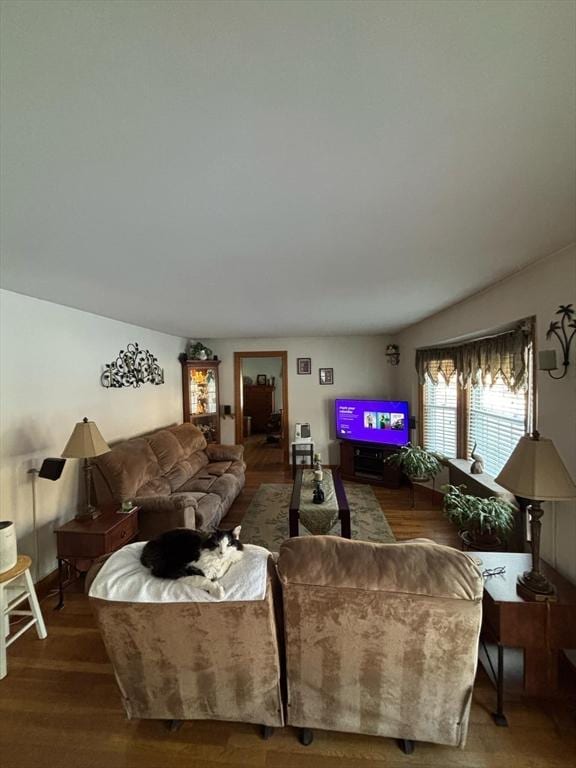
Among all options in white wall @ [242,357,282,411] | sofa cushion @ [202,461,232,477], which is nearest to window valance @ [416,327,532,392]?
sofa cushion @ [202,461,232,477]

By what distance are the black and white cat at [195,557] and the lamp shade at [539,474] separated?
1.44 m

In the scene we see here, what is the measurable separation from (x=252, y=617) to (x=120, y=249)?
191cm

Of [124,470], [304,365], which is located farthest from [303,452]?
[124,470]

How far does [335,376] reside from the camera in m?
5.70

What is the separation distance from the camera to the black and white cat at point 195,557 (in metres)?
1.34

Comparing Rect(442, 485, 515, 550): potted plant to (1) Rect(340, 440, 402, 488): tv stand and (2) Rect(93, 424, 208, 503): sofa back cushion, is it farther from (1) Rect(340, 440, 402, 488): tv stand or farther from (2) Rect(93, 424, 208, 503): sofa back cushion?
(2) Rect(93, 424, 208, 503): sofa back cushion

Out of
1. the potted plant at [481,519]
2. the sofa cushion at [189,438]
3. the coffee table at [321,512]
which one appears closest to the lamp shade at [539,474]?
the potted plant at [481,519]

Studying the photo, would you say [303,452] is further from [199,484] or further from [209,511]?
[209,511]

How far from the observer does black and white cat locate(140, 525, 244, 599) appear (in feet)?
4.41

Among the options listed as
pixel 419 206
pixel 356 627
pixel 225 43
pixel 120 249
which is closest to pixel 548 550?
pixel 356 627

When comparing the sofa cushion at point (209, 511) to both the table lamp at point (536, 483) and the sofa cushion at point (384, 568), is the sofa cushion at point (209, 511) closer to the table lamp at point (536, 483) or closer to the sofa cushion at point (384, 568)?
the sofa cushion at point (384, 568)

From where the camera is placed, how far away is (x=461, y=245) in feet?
5.73

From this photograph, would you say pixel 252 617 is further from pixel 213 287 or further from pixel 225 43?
pixel 213 287

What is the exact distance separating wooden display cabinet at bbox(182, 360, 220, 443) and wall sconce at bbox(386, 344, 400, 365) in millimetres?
3050
